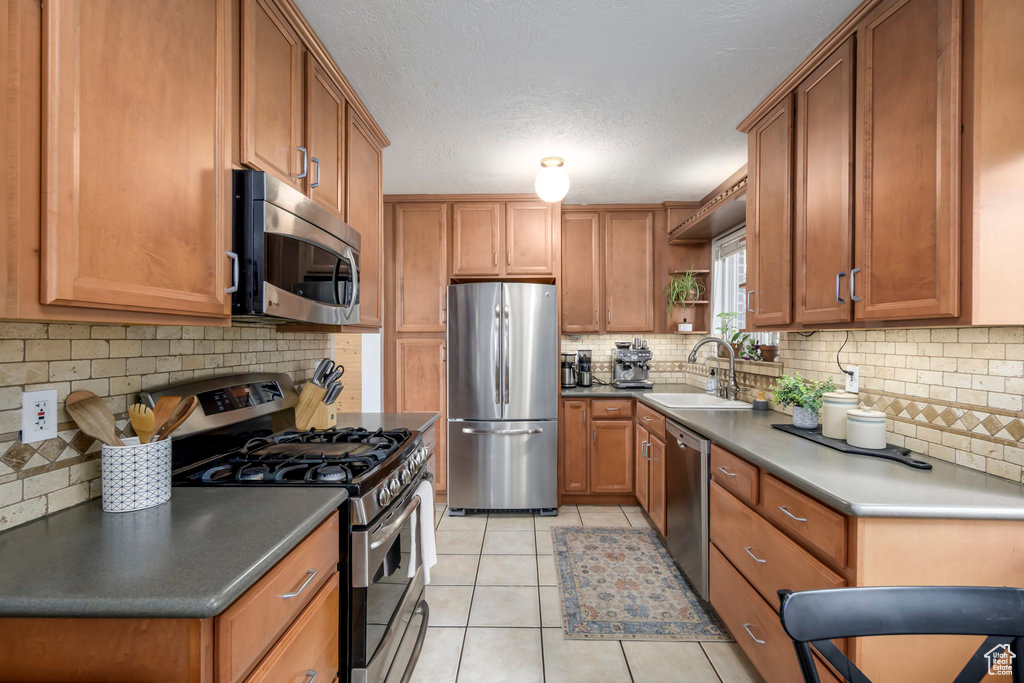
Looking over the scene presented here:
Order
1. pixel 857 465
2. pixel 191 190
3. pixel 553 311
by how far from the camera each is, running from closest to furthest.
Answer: pixel 191 190 < pixel 857 465 < pixel 553 311

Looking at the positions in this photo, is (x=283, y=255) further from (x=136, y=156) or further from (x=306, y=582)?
(x=306, y=582)

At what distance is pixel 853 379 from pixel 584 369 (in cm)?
207

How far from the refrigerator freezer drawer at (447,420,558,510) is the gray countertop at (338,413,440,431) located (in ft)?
3.09

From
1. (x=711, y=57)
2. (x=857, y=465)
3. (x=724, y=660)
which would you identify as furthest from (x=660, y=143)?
(x=724, y=660)

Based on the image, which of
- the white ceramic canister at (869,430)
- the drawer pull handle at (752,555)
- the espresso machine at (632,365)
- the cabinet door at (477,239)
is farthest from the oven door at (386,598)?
the espresso machine at (632,365)

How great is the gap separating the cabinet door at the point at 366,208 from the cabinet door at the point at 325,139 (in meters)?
0.06

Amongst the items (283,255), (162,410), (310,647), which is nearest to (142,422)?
(162,410)

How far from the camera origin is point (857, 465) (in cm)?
149

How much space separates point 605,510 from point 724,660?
5.39 ft

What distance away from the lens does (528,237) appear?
3623mm

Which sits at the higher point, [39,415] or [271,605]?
[39,415]

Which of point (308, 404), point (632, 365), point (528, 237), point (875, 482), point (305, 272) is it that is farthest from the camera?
point (632, 365)

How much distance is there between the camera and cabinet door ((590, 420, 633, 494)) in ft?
11.5

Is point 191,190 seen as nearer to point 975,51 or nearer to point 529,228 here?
point 975,51
